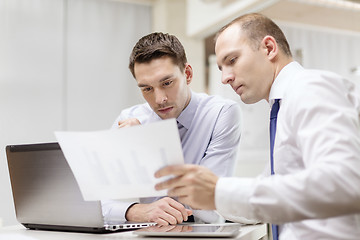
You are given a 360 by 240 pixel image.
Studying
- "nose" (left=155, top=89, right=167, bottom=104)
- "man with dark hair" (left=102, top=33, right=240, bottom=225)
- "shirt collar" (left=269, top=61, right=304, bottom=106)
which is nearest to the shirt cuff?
"shirt collar" (left=269, top=61, right=304, bottom=106)

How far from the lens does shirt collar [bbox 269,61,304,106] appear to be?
1100 millimetres

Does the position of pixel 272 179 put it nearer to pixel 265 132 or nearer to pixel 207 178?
pixel 207 178

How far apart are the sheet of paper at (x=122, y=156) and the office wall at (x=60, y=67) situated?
8.80 feet

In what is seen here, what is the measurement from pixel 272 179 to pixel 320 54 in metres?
3.39

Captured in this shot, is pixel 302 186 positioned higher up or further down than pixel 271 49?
further down

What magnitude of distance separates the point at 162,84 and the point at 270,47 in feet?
1.66

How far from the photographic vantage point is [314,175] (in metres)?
0.76

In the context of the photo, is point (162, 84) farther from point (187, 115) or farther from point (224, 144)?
point (224, 144)

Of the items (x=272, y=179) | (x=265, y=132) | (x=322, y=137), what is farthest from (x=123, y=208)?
(x=265, y=132)

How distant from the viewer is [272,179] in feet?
2.69

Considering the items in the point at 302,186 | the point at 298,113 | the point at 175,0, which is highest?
the point at 175,0

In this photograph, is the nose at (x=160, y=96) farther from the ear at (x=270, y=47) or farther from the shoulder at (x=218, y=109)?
the ear at (x=270, y=47)

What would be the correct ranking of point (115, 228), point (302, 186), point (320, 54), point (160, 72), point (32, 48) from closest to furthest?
point (302, 186)
point (115, 228)
point (160, 72)
point (32, 48)
point (320, 54)

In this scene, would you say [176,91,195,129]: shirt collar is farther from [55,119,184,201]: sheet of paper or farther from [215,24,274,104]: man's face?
[55,119,184,201]: sheet of paper
